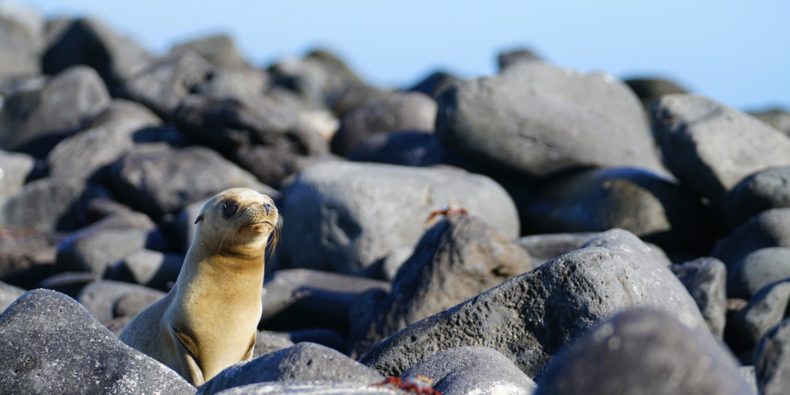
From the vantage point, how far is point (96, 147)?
63.2 ft

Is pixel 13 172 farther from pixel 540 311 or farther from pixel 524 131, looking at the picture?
pixel 540 311

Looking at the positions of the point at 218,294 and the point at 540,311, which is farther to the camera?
the point at 218,294

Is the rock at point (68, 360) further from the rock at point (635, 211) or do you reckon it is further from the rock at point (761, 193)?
the rock at point (635, 211)

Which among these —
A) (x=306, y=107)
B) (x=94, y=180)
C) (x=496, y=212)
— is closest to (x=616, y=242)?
(x=496, y=212)

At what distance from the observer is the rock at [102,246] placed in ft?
47.0

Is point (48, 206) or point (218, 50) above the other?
point (48, 206)

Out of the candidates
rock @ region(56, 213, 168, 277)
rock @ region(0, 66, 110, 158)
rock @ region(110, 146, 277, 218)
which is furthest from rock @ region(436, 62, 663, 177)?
rock @ region(0, 66, 110, 158)

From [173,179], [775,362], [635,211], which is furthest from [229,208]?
[173,179]

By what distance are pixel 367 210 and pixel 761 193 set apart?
399 cm

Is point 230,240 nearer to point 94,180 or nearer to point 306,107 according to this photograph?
point 94,180

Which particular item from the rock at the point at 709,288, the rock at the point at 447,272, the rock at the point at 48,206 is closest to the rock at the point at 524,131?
the rock at the point at 709,288

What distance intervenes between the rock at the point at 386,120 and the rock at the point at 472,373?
14.1 metres

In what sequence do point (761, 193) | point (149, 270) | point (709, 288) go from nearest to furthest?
point (709, 288) < point (761, 193) < point (149, 270)

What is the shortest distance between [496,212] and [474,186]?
398mm
